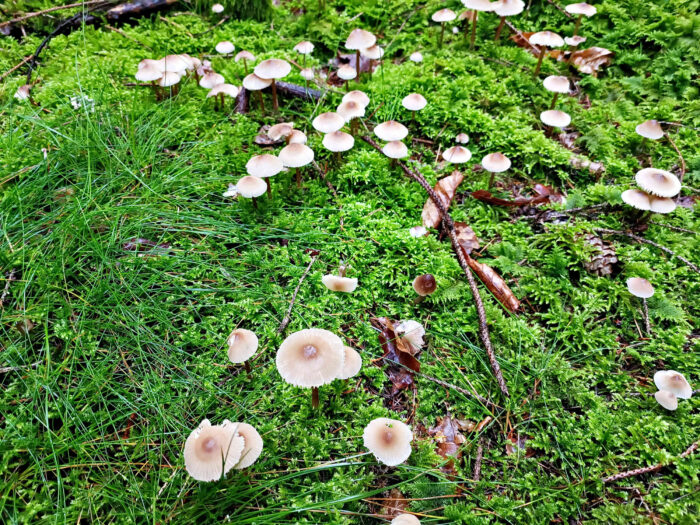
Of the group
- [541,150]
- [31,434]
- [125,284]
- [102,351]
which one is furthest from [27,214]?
[541,150]

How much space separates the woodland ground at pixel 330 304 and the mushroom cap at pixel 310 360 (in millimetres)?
398

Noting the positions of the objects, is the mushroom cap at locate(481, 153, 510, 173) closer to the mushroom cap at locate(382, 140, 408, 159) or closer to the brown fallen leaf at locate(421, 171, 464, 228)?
the brown fallen leaf at locate(421, 171, 464, 228)

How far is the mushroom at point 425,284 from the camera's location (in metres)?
2.82

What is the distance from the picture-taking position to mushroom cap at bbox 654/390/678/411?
234cm

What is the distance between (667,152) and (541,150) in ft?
3.78

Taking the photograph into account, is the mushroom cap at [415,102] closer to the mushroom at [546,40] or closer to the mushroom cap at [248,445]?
the mushroom at [546,40]

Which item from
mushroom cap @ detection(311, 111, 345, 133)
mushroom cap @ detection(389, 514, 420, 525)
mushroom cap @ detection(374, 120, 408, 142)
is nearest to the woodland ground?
mushroom cap @ detection(389, 514, 420, 525)

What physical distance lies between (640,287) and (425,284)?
1462mm

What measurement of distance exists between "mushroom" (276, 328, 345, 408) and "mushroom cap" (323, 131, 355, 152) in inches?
71.4

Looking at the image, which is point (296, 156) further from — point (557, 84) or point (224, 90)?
point (557, 84)

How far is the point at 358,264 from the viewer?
3.07 meters

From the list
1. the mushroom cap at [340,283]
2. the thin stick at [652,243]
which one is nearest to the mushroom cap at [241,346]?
the mushroom cap at [340,283]

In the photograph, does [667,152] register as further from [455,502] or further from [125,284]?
[125,284]

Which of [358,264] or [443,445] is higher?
[358,264]
